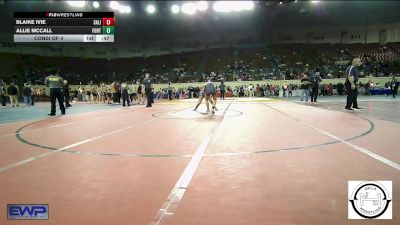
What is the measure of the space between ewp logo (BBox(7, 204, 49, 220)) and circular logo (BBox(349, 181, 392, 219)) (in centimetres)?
271

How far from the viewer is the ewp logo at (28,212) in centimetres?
274

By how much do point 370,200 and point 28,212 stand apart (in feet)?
10.1

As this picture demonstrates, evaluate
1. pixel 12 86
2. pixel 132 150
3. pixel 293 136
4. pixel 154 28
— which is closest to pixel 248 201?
pixel 132 150

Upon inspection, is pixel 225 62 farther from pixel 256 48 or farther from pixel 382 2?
pixel 382 2

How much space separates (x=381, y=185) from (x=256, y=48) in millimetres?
43925

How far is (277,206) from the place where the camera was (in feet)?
9.43

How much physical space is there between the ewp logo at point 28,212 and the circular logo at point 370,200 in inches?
107

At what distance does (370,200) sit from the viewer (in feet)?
9.26

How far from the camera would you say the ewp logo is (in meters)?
2.74

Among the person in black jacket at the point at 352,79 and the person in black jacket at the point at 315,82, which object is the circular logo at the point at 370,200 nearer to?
the person in black jacket at the point at 352,79
